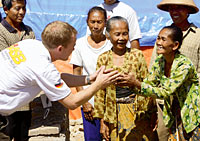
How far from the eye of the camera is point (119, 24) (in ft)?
12.2

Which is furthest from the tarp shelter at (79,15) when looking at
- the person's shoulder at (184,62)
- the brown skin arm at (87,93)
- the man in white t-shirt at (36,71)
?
the man in white t-shirt at (36,71)

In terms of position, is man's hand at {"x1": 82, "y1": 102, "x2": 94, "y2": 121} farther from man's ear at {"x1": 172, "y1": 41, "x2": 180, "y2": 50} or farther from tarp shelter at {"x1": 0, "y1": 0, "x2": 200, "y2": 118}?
tarp shelter at {"x1": 0, "y1": 0, "x2": 200, "y2": 118}

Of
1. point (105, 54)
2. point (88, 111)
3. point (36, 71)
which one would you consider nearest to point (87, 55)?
point (105, 54)

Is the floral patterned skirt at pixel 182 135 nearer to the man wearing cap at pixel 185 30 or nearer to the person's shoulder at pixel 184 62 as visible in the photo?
the man wearing cap at pixel 185 30

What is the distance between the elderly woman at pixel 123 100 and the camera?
366cm

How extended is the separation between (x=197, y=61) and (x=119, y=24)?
39.5 inches

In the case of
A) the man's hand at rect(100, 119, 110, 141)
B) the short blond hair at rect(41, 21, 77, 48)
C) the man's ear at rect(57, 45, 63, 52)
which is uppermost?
the short blond hair at rect(41, 21, 77, 48)

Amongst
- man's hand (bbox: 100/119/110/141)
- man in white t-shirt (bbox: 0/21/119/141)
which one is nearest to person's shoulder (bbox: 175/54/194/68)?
man in white t-shirt (bbox: 0/21/119/141)

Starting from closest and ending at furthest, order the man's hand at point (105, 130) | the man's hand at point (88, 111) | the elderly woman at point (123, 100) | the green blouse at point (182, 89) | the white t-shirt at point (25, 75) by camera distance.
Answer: the white t-shirt at point (25, 75), the green blouse at point (182, 89), the elderly woman at point (123, 100), the man's hand at point (105, 130), the man's hand at point (88, 111)

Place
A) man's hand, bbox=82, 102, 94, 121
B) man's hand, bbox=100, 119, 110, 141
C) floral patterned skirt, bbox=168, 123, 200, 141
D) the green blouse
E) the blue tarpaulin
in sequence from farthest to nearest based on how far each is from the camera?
the blue tarpaulin, man's hand, bbox=82, 102, 94, 121, man's hand, bbox=100, 119, 110, 141, floral patterned skirt, bbox=168, 123, 200, 141, the green blouse

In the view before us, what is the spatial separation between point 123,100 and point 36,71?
4.10 ft

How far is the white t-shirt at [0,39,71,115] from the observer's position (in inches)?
109

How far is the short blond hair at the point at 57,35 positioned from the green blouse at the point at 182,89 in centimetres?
101

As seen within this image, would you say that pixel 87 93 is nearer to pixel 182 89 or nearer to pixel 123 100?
pixel 123 100
